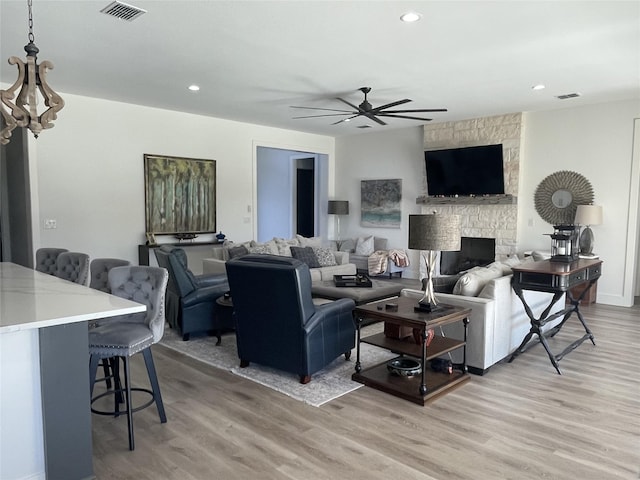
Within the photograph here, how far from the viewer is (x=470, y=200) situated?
7898mm

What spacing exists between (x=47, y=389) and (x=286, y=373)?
2010 millimetres

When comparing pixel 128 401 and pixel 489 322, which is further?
pixel 489 322

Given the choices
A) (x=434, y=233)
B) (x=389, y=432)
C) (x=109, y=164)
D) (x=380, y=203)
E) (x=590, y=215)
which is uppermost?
(x=109, y=164)

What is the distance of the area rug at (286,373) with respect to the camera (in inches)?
136

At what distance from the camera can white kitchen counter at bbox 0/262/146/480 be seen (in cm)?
208

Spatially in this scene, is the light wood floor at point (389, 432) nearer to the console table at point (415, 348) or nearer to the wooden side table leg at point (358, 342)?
the console table at point (415, 348)

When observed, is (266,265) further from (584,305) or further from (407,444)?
(584,305)

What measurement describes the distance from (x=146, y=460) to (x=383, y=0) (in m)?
3.41

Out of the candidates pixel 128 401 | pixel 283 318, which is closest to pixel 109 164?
pixel 283 318

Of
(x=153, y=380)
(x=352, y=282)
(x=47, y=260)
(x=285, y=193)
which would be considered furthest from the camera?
(x=285, y=193)

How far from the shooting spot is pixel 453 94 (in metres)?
6.04

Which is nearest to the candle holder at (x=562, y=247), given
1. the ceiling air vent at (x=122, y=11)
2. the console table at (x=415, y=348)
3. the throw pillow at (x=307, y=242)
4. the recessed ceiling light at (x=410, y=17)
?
the console table at (x=415, y=348)

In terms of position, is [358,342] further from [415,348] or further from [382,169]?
[382,169]

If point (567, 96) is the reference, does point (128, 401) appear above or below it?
below
